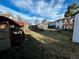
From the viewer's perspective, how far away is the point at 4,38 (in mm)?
7461

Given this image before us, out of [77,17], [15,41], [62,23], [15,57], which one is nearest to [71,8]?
[62,23]

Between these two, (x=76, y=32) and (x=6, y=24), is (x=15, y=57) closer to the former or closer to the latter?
(x=6, y=24)

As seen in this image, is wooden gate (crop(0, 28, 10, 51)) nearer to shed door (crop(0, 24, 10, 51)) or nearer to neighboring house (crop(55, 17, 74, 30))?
shed door (crop(0, 24, 10, 51))

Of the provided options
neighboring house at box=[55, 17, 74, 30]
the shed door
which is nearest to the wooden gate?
the shed door

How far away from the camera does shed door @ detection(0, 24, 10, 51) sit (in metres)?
7.32

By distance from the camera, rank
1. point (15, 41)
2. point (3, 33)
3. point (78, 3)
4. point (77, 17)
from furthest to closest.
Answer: point (78, 3)
point (77, 17)
point (15, 41)
point (3, 33)

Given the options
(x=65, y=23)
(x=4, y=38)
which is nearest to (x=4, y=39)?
(x=4, y=38)

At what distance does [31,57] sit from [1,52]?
75.6 inches

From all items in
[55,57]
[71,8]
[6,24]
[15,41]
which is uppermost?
[71,8]

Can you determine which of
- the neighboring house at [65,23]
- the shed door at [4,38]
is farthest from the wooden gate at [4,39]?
the neighboring house at [65,23]

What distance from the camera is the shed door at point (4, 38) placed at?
288 inches

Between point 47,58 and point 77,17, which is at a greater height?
point 77,17

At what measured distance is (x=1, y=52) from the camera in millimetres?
7574

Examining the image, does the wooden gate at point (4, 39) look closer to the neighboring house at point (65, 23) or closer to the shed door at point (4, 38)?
the shed door at point (4, 38)
